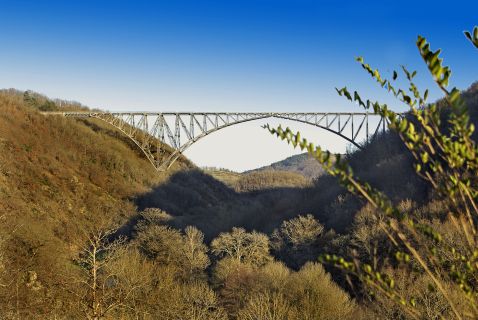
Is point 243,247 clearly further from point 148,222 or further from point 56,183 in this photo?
point 56,183

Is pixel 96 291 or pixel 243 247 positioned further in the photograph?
pixel 243 247

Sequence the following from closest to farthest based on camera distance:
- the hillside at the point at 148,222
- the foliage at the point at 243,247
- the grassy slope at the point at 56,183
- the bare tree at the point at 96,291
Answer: the bare tree at the point at 96,291 → the hillside at the point at 148,222 → the grassy slope at the point at 56,183 → the foliage at the point at 243,247

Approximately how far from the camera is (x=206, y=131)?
53.1 m

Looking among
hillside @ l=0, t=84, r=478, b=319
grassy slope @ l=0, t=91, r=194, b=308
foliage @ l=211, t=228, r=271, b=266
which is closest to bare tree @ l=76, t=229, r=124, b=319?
hillside @ l=0, t=84, r=478, b=319

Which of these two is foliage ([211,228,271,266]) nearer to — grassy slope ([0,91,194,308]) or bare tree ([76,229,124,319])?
bare tree ([76,229,124,319])

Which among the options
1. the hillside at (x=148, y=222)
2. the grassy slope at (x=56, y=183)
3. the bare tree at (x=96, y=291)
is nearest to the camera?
the bare tree at (x=96, y=291)

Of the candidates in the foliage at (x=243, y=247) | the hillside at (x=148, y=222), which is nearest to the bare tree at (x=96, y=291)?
the hillside at (x=148, y=222)

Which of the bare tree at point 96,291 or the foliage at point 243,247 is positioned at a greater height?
the bare tree at point 96,291

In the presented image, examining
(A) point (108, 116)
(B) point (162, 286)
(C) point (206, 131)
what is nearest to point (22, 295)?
(B) point (162, 286)

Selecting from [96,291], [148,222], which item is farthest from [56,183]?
[96,291]

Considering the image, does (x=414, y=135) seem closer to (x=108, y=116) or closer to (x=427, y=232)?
(x=427, y=232)

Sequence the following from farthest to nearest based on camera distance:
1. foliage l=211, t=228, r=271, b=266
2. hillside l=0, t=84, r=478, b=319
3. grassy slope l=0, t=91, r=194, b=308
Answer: foliage l=211, t=228, r=271, b=266 → grassy slope l=0, t=91, r=194, b=308 → hillside l=0, t=84, r=478, b=319

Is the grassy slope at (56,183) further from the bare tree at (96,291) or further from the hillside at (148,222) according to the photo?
the bare tree at (96,291)

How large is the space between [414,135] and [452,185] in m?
0.50
